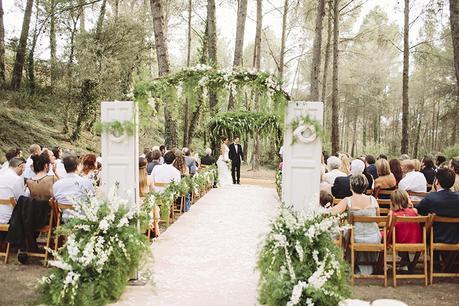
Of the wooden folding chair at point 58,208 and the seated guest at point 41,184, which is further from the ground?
the seated guest at point 41,184

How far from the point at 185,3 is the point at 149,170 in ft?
72.4

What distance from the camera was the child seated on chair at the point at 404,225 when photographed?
19.0 ft

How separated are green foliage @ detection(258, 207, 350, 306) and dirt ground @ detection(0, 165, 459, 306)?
795 millimetres

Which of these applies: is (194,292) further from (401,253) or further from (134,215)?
(401,253)

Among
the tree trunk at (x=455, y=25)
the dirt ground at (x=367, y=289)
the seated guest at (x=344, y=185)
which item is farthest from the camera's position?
the tree trunk at (x=455, y=25)

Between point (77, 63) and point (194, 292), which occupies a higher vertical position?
point (77, 63)

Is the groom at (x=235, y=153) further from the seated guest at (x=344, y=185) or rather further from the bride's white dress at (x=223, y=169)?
the seated guest at (x=344, y=185)

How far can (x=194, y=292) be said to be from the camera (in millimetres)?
5102

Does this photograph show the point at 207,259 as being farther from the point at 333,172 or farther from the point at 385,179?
the point at 385,179

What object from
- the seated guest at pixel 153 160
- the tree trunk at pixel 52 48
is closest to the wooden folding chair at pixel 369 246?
the seated guest at pixel 153 160

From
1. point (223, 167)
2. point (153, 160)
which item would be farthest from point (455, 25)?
point (223, 167)

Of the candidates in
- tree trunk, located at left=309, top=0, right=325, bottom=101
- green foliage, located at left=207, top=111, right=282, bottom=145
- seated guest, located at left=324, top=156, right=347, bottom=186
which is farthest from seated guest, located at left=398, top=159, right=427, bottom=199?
green foliage, located at left=207, top=111, right=282, bottom=145

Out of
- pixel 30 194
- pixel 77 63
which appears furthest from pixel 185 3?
pixel 30 194

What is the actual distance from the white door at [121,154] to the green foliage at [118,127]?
52 millimetres
